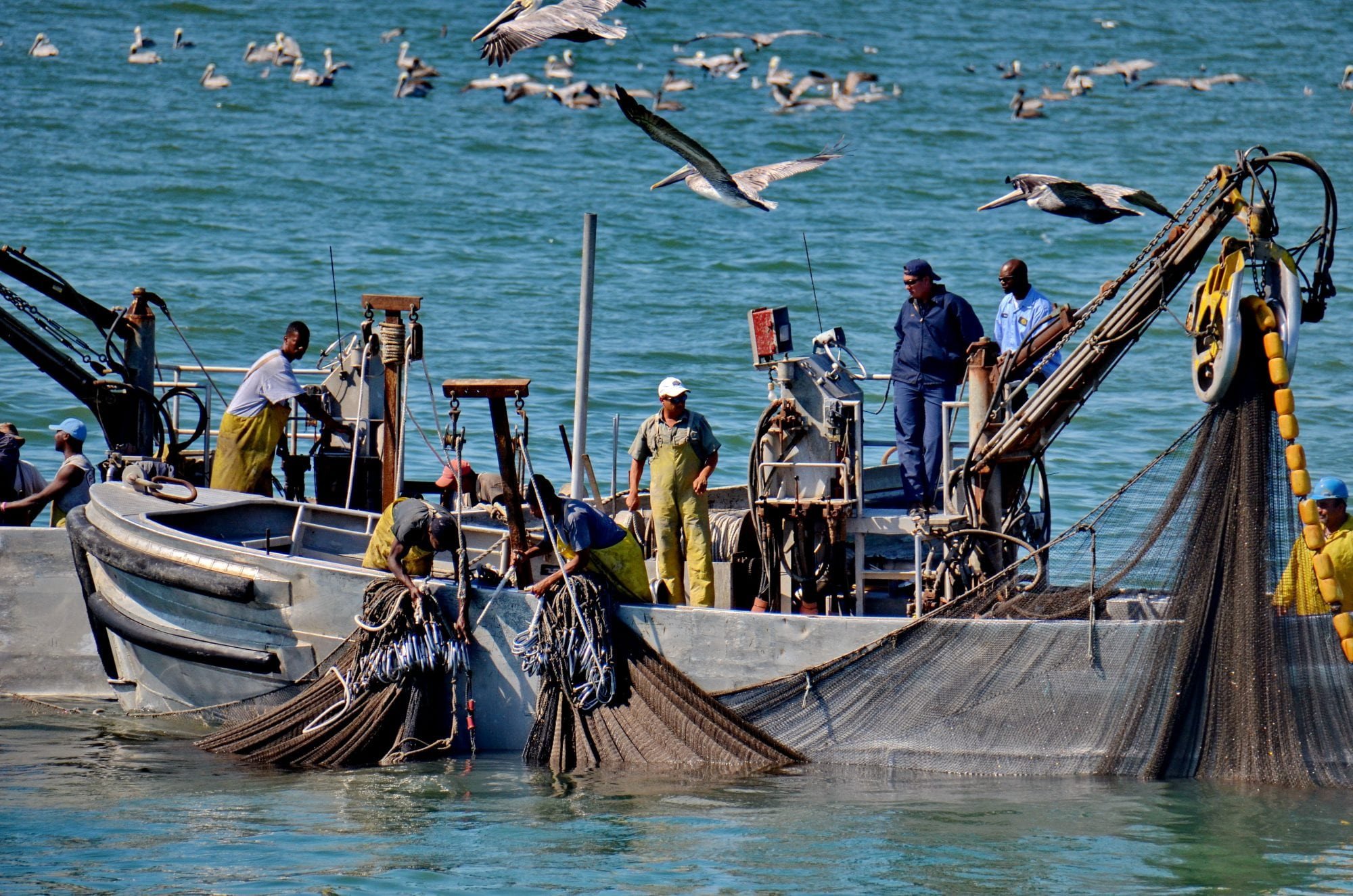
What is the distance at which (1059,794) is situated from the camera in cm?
925

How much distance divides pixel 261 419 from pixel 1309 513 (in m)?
7.02

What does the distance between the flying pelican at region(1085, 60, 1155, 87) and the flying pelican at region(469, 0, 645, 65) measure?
158 feet

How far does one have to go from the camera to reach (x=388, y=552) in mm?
10312

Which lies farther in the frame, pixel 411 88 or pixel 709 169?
pixel 411 88

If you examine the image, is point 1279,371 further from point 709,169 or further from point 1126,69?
point 1126,69

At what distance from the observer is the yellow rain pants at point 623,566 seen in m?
10.2

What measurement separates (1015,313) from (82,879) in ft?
20.7

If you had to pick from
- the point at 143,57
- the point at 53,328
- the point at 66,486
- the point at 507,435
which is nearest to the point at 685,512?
the point at 507,435

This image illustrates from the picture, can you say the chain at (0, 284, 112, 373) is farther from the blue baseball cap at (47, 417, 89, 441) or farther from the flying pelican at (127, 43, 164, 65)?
the flying pelican at (127, 43, 164, 65)

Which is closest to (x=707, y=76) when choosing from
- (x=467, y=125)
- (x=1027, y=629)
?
(x=467, y=125)

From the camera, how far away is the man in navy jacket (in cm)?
1061

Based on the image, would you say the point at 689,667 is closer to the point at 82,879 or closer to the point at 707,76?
the point at 82,879

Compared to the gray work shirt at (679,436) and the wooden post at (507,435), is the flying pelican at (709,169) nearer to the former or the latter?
the gray work shirt at (679,436)

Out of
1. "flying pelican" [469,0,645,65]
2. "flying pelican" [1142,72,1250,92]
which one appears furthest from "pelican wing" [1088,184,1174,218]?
"flying pelican" [1142,72,1250,92]
